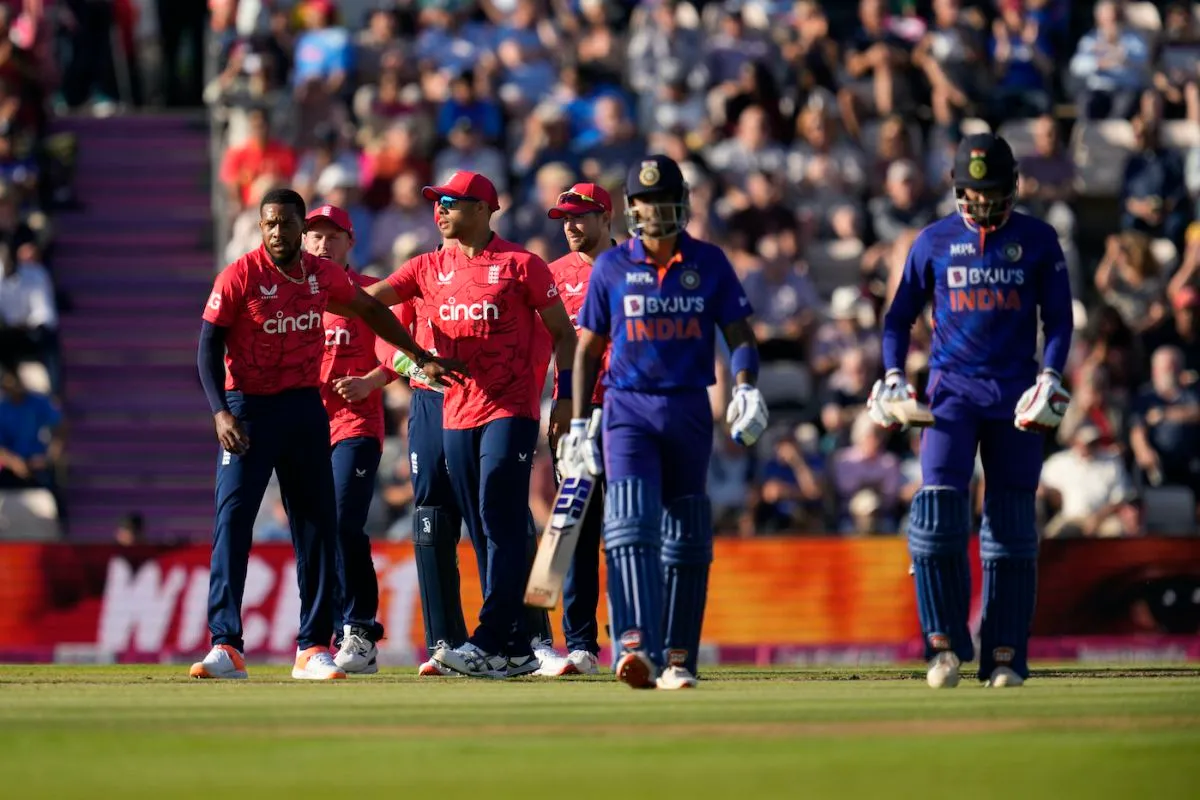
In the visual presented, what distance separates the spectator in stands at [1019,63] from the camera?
74.8ft

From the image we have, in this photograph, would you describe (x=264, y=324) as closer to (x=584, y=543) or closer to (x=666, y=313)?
(x=584, y=543)

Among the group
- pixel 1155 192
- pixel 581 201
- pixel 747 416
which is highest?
pixel 1155 192

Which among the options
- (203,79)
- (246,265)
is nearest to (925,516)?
(246,265)

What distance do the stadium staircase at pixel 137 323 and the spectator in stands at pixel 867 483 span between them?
5365 millimetres

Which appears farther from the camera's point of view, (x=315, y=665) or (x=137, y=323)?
(x=137, y=323)

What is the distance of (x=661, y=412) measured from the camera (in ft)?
35.2

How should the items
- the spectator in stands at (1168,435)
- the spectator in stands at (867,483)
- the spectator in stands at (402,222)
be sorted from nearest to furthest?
1. the spectator in stands at (867,483)
2. the spectator in stands at (1168,435)
3. the spectator in stands at (402,222)

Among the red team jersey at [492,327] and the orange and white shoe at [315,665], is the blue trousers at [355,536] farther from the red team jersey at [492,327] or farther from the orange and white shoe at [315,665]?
the red team jersey at [492,327]

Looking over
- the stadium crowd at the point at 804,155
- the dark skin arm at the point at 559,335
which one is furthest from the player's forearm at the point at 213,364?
the stadium crowd at the point at 804,155

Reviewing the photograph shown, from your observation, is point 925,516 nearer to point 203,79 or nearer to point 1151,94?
point 1151,94

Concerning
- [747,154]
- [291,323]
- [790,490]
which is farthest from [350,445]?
[747,154]

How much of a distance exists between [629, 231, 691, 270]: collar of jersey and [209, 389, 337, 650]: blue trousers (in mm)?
2261

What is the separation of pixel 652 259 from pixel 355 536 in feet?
10.2

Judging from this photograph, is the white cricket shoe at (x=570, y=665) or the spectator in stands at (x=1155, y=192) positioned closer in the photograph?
the white cricket shoe at (x=570, y=665)
